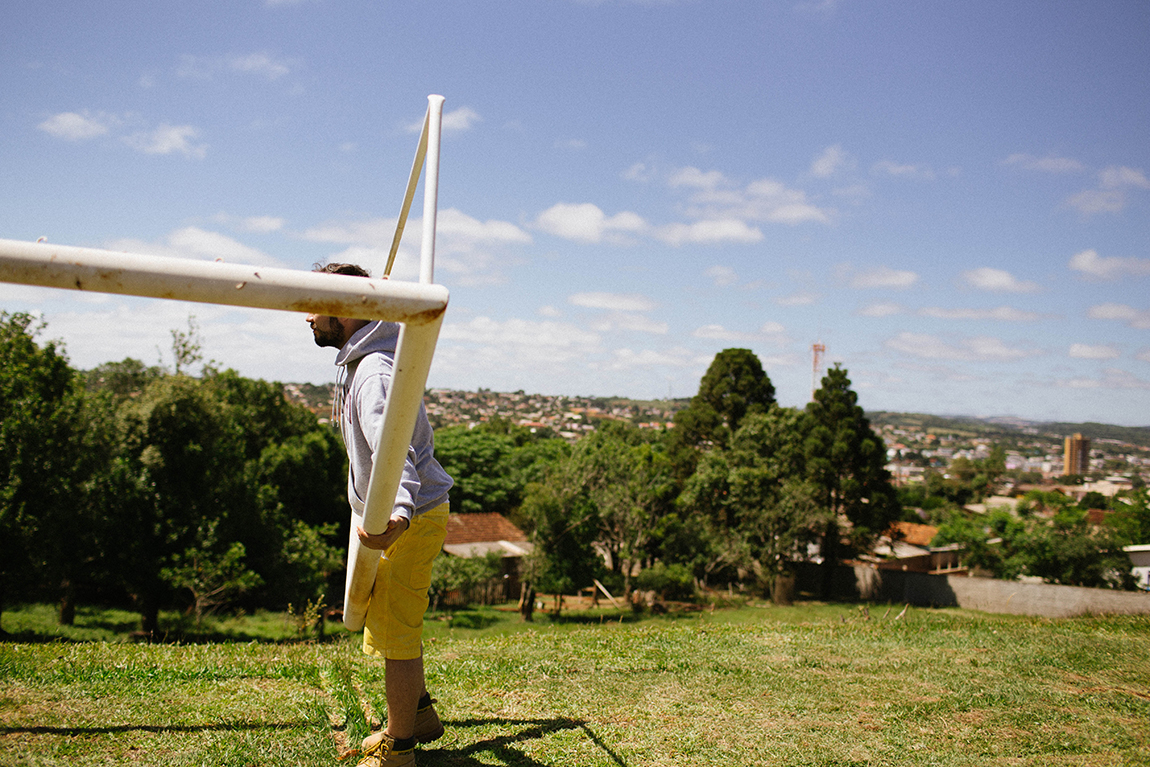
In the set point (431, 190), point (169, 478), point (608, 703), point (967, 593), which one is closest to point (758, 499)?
point (967, 593)

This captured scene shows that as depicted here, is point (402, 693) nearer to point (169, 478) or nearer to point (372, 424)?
point (372, 424)

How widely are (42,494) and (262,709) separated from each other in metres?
17.9

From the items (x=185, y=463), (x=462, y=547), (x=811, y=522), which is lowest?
(x=462, y=547)

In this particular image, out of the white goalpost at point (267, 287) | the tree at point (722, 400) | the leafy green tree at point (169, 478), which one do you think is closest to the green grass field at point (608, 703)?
the white goalpost at point (267, 287)

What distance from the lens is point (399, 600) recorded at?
301 centimetres

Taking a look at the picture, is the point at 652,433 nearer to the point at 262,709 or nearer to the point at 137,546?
the point at 137,546

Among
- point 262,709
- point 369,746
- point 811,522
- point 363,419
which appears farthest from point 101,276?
point 811,522

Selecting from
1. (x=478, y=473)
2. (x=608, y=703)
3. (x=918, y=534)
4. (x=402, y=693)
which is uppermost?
(x=402, y=693)

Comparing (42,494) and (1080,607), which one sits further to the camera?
(1080,607)

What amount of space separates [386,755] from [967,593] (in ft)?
104

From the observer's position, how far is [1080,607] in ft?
65.6

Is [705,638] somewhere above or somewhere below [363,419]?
below

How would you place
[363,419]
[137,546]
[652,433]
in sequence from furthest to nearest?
1. [652,433]
2. [137,546]
3. [363,419]

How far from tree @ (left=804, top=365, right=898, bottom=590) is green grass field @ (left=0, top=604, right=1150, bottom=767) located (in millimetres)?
29173
